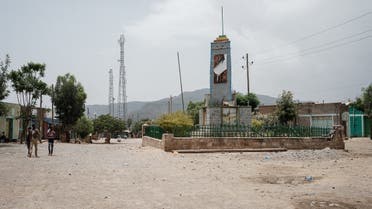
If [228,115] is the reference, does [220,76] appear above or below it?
above

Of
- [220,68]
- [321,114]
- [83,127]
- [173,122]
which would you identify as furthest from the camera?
[83,127]

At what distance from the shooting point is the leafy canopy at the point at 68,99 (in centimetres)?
4850

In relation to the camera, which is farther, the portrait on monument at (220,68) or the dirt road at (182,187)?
the portrait on monument at (220,68)

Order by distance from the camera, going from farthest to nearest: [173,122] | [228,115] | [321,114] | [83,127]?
[83,127] < [321,114] < [228,115] < [173,122]

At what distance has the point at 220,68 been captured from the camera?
34.7 metres

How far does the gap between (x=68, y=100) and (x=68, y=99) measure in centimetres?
13

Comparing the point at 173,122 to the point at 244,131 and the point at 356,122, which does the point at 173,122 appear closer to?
the point at 244,131

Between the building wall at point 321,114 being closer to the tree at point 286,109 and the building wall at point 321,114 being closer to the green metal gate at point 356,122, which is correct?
the green metal gate at point 356,122

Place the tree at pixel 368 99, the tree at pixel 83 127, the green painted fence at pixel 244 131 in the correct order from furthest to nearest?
1. the tree at pixel 83 127
2. the tree at pixel 368 99
3. the green painted fence at pixel 244 131

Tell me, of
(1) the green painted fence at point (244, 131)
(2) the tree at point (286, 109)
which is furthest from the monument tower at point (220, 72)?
(2) the tree at point (286, 109)

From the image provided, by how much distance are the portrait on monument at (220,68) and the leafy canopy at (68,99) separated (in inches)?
833

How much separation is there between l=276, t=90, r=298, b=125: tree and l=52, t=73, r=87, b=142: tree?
79.2 ft

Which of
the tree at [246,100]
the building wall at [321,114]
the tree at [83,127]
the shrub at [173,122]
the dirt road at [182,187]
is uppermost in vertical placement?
the tree at [246,100]

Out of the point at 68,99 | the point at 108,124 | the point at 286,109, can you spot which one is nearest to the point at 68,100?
the point at 68,99
